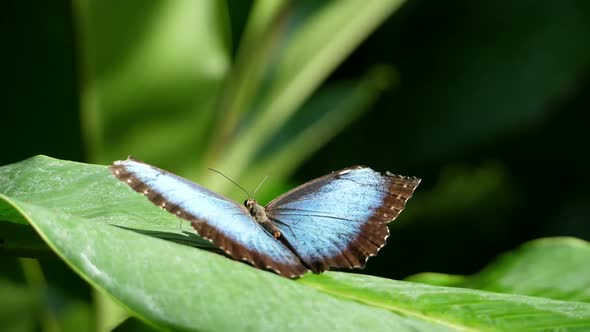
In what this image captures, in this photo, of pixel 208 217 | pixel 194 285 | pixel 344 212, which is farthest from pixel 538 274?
pixel 194 285

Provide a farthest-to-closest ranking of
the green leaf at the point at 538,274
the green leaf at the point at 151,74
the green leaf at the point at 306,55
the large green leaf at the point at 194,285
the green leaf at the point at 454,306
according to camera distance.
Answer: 1. the green leaf at the point at 306,55
2. the green leaf at the point at 151,74
3. the green leaf at the point at 538,274
4. the green leaf at the point at 454,306
5. the large green leaf at the point at 194,285

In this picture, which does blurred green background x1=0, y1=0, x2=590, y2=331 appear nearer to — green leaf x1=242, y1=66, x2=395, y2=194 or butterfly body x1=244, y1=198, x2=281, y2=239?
green leaf x1=242, y1=66, x2=395, y2=194

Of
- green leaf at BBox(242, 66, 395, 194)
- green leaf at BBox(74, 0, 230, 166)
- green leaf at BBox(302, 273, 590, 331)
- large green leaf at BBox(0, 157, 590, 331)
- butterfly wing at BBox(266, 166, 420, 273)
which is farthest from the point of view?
green leaf at BBox(242, 66, 395, 194)

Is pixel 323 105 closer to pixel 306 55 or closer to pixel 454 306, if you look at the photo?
pixel 306 55

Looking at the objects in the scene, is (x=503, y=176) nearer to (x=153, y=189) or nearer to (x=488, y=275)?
(x=488, y=275)

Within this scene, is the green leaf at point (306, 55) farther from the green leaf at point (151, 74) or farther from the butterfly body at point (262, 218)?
the butterfly body at point (262, 218)

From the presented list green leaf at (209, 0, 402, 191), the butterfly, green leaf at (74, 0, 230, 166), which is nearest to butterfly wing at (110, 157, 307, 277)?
the butterfly

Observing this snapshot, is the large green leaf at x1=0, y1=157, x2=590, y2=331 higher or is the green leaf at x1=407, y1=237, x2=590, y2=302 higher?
the large green leaf at x1=0, y1=157, x2=590, y2=331

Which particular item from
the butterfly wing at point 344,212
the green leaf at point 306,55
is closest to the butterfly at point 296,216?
the butterfly wing at point 344,212
